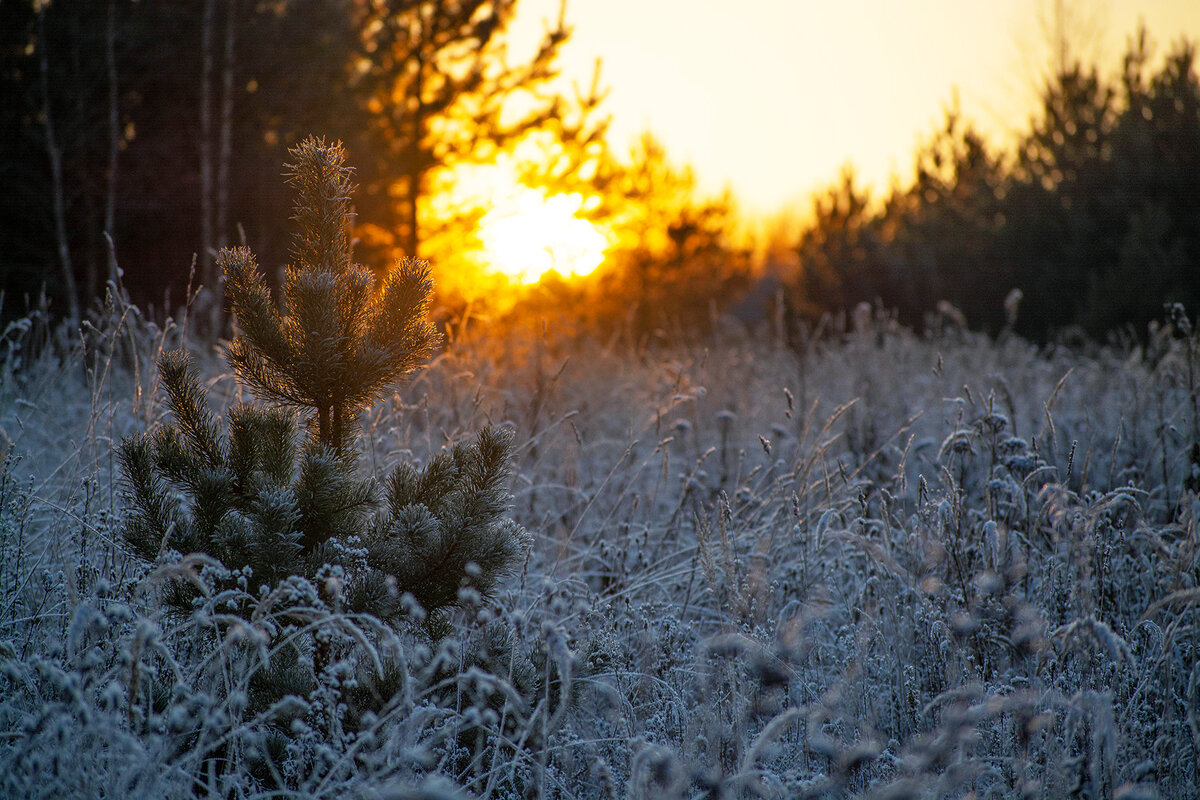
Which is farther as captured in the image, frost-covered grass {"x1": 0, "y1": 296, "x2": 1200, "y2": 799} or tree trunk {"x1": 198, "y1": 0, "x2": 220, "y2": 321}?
tree trunk {"x1": 198, "y1": 0, "x2": 220, "y2": 321}

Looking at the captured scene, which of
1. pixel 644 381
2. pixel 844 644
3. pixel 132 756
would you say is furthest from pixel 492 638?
pixel 644 381

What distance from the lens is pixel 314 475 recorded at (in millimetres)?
1803

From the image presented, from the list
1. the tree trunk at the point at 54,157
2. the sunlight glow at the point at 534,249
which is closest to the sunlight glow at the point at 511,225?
the sunlight glow at the point at 534,249

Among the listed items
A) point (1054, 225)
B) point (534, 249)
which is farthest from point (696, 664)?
point (1054, 225)

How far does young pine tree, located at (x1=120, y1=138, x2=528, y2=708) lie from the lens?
1.73 meters

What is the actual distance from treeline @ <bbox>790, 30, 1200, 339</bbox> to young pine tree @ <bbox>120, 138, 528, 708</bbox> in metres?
8.80

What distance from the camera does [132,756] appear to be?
1.27 metres

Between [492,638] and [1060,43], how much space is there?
24.1 m

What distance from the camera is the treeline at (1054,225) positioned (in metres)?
10.4

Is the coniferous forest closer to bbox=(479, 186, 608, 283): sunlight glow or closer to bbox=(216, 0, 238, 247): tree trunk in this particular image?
bbox=(479, 186, 608, 283): sunlight glow

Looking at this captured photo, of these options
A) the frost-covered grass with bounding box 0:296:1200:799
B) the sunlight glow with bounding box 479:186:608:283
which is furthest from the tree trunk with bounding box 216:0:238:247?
the frost-covered grass with bounding box 0:296:1200:799

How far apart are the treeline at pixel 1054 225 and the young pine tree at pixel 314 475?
8797mm

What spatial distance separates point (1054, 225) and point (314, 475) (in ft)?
41.7

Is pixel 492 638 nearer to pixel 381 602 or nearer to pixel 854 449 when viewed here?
pixel 381 602
